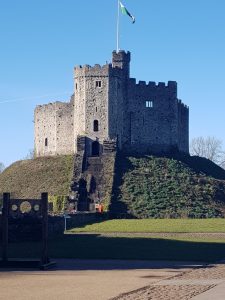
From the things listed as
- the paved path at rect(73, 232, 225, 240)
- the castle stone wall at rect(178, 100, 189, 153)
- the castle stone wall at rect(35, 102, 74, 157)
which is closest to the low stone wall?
the paved path at rect(73, 232, 225, 240)

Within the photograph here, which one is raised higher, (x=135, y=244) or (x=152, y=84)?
(x=152, y=84)

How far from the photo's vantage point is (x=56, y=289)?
22.0 m

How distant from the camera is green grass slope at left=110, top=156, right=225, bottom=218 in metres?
62.0

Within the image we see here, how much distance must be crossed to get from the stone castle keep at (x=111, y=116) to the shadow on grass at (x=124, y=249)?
27010 millimetres

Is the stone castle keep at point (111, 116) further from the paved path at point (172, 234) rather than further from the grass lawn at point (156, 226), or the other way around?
the paved path at point (172, 234)

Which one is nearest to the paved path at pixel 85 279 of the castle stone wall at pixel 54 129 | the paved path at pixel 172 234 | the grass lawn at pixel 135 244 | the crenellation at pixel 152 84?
the grass lawn at pixel 135 244

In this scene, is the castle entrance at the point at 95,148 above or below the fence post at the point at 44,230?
above

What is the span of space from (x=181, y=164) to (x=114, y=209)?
41.1ft

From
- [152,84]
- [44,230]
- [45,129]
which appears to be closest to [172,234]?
[44,230]

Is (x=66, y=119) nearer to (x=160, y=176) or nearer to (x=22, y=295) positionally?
(x=160, y=176)

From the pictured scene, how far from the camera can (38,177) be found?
233ft

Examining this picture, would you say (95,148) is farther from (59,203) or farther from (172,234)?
(172,234)

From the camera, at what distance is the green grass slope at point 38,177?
67.6m

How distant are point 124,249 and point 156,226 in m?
14.9
